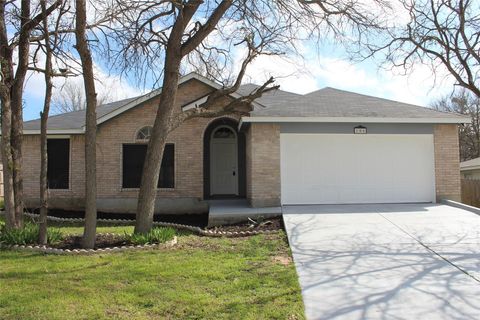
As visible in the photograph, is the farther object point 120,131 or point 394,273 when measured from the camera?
point 120,131

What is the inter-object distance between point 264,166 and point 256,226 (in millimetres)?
2740

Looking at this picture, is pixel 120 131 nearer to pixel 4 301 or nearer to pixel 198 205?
pixel 198 205

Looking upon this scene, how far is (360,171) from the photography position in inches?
560

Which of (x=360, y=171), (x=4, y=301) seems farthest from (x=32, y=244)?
(x=360, y=171)

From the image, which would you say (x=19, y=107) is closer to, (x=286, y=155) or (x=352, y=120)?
(x=286, y=155)

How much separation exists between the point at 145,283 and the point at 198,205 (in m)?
9.62

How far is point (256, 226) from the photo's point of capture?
453 inches

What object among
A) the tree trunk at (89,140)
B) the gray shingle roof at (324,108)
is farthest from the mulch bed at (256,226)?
the tree trunk at (89,140)

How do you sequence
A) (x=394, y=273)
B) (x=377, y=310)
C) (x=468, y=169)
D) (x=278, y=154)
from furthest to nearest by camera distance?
(x=468, y=169) → (x=278, y=154) → (x=394, y=273) → (x=377, y=310)

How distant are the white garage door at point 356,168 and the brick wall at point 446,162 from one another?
0.18 m

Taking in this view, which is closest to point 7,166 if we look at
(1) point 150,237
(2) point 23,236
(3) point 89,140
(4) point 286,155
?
(2) point 23,236

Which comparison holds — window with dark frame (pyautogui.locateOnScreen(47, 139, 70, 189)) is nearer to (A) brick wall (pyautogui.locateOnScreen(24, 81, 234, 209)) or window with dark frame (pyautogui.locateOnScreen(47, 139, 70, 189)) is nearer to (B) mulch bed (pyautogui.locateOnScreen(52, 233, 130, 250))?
(A) brick wall (pyautogui.locateOnScreen(24, 81, 234, 209))

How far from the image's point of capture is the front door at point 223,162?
57.1ft

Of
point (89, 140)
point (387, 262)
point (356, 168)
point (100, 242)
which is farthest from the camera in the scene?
point (356, 168)
